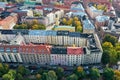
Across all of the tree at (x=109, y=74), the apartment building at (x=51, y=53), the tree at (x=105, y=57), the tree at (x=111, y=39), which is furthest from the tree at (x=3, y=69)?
the tree at (x=111, y=39)

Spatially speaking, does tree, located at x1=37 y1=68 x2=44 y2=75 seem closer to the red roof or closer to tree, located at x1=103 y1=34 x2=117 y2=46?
the red roof

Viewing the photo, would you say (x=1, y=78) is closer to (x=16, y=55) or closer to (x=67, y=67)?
(x=16, y=55)

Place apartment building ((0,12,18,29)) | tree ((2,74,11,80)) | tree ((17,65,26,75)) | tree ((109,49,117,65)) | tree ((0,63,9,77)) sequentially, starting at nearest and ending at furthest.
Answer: tree ((2,74,11,80))
tree ((17,65,26,75))
tree ((0,63,9,77))
tree ((109,49,117,65))
apartment building ((0,12,18,29))

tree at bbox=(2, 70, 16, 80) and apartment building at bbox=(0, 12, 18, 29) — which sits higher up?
apartment building at bbox=(0, 12, 18, 29)

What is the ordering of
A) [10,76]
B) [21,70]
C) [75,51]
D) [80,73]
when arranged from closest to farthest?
1. [10,76]
2. [80,73]
3. [21,70]
4. [75,51]

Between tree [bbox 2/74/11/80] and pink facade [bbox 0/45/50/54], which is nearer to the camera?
tree [bbox 2/74/11/80]

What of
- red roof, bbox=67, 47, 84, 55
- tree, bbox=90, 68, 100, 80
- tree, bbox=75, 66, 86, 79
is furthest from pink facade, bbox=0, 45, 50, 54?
tree, bbox=90, 68, 100, 80

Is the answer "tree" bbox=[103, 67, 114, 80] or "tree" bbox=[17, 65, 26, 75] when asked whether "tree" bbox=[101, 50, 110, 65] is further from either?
"tree" bbox=[17, 65, 26, 75]

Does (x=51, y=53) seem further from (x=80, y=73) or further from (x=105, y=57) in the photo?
(x=105, y=57)

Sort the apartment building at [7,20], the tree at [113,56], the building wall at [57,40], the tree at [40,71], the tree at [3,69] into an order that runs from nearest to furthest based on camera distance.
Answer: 1. the tree at [40,71]
2. the tree at [3,69]
3. the tree at [113,56]
4. the building wall at [57,40]
5. the apartment building at [7,20]

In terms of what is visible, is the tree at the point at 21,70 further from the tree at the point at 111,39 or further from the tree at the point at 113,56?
the tree at the point at 111,39

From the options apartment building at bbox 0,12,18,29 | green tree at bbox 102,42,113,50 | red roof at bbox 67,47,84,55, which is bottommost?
green tree at bbox 102,42,113,50

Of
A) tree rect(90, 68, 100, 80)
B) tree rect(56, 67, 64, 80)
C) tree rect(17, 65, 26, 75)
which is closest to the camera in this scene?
tree rect(90, 68, 100, 80)

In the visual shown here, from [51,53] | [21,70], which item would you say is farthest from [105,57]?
[21,70]
